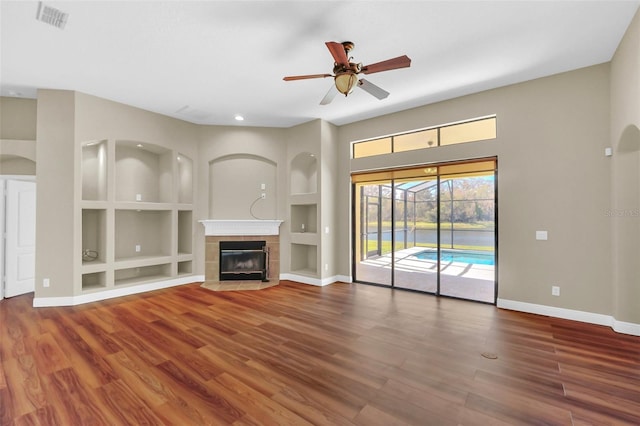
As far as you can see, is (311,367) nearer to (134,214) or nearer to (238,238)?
(238,238)

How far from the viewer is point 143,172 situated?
18.9 ft

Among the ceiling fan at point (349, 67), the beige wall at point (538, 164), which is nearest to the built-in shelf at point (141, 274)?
the beige wall at point (538, 164)

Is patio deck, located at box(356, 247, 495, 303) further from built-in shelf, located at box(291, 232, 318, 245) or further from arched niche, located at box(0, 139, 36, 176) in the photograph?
arched niche, located at box(0, 139, 36, 176)

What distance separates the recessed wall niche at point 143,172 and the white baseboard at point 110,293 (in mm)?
1703

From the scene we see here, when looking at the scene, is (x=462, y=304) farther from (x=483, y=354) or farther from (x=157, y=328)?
(x=157, y=328)

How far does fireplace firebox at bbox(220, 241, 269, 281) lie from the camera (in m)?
5.87

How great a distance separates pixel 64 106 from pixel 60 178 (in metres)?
1.16

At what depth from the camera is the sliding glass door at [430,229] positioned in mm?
4477

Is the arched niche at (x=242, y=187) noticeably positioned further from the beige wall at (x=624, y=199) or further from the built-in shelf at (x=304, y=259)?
the beige wall at (x=624, y=199)

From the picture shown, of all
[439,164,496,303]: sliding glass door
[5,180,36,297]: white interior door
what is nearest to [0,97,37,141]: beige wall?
[5,180,36,297]: white interior door

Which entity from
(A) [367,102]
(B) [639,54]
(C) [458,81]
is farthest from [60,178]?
(B) [639,54]

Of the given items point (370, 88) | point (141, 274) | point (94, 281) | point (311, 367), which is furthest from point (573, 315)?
point (94, 281)

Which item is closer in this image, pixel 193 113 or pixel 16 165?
pixel 16 165

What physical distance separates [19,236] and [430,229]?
734cm
